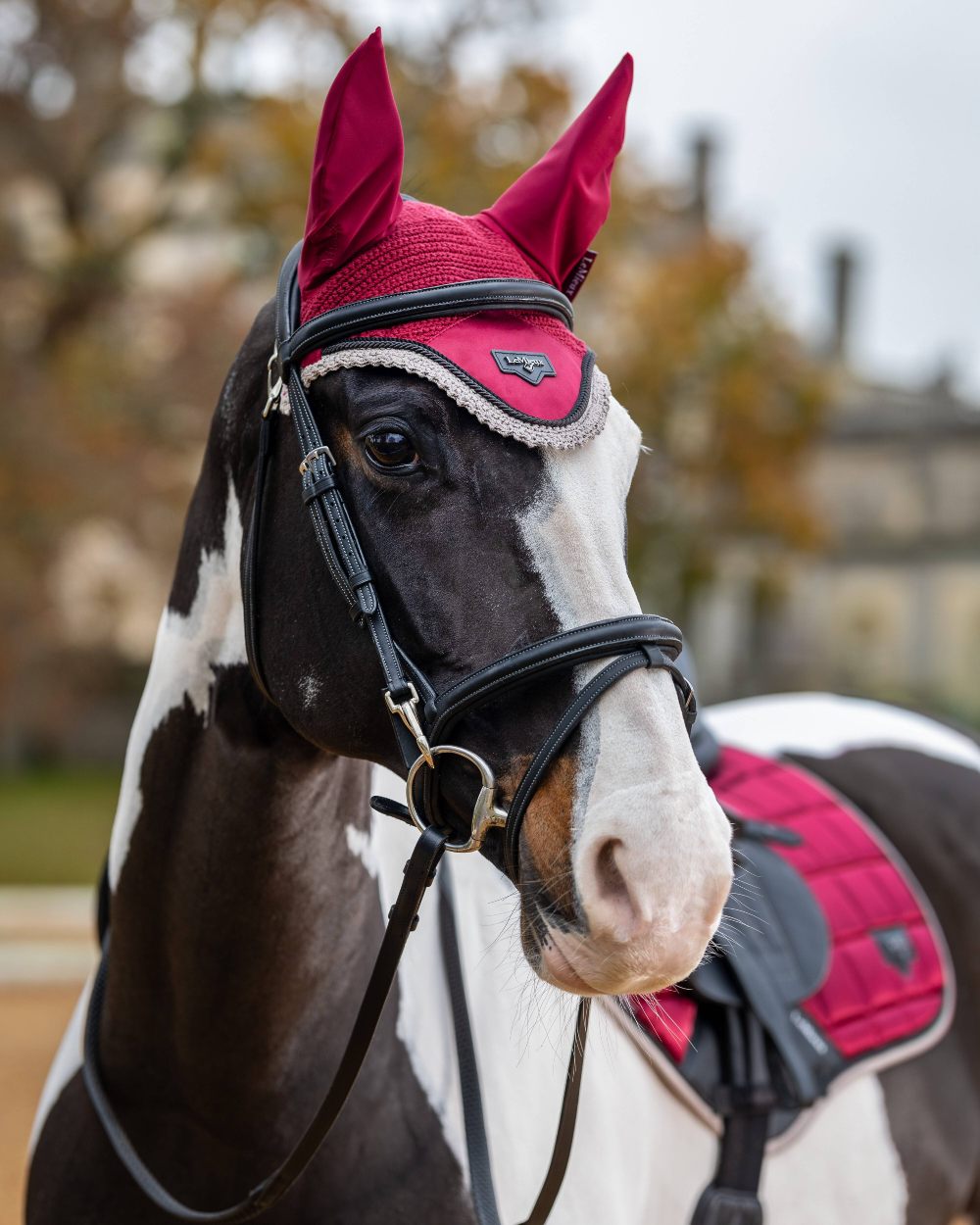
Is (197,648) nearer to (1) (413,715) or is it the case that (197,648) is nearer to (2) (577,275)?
(1) (413,715)

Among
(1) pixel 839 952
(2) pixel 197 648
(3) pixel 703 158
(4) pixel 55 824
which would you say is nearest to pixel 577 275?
(2) pixel 197 648

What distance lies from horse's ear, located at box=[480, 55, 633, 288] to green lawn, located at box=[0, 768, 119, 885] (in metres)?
8.36

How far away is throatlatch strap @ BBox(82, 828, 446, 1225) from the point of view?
5.22 ft

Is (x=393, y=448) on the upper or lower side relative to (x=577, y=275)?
lower

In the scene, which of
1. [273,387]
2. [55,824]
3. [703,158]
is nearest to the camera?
[273,387]

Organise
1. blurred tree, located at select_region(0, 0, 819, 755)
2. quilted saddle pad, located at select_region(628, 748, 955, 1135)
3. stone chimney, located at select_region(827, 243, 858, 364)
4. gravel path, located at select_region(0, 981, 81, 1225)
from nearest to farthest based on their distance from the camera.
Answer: quilted saddle pad, located at select_region(628, 748, 955, 1135) < gravel path, located at select_region(0, 981, 81, 1225) < blurred tree, located at select_region(0, 0, 819, 755) < stone chimney, located at select_region(827, 243, 858, 364)

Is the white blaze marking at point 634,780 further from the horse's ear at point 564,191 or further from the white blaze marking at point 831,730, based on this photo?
the white blaze marking at point 831,730

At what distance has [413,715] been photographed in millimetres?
1508

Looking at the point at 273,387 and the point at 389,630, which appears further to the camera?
the point at 273,387

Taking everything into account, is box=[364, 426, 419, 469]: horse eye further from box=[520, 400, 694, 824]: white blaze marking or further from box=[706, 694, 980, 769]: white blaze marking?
box=[706, 694, 980, 769]: white blaze marking

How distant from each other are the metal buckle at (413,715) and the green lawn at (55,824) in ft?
27.5

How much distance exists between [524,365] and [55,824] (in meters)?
14.1

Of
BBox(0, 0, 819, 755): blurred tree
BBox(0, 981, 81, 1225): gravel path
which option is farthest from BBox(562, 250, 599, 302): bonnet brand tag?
BBox(0, 0, 819, 755): blurred tree

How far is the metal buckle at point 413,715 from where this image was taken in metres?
1.50
